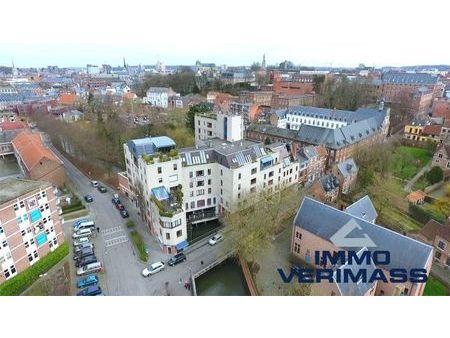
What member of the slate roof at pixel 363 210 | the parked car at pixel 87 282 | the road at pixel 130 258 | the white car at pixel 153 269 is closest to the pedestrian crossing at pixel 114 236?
the road at pixel 130 258

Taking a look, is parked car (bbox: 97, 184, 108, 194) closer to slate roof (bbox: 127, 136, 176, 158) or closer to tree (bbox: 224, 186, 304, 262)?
slate roof (bbox: 127, 136, 176, 158)

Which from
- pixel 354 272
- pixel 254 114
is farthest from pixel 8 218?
pixel 254 114

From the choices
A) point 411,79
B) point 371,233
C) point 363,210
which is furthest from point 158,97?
point 371,233

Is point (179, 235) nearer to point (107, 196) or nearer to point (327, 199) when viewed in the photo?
point (107, 196)

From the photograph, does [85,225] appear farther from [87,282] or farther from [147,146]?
[147,146]

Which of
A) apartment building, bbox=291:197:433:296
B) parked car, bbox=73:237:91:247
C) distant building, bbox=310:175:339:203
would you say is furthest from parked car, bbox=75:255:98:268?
distant building, bbox=310:175:339:203
